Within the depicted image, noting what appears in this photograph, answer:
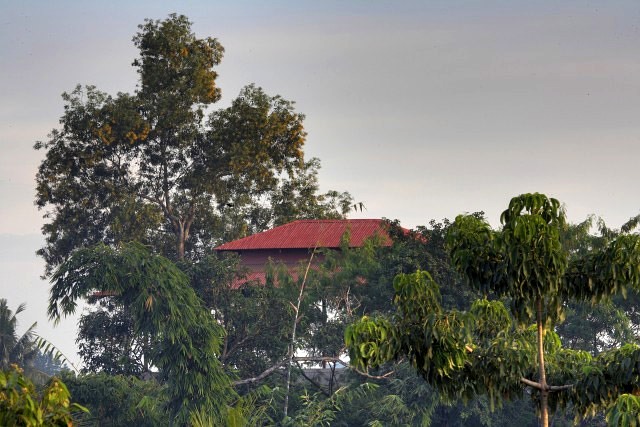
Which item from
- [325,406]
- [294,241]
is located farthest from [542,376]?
[294,241]

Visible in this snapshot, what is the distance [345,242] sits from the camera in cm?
4806

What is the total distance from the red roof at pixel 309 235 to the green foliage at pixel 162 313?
490 inches

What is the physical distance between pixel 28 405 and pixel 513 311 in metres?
5.49

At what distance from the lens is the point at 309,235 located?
52062mm

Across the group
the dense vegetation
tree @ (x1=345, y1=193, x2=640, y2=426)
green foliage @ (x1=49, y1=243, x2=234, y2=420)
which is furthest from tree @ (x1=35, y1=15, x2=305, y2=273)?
tree @ (x1=345, y1=193, x2=640, y2=426)

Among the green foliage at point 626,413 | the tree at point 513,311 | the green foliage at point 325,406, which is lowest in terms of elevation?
the green foliage at point 325,406

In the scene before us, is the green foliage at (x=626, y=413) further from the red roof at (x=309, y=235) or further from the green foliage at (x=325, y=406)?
the red roof at (x=309, y=235)

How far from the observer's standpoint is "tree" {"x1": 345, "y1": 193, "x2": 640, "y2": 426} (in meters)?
12.6

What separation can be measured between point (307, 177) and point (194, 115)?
6.25 metres

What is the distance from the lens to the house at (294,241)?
51.2 metres

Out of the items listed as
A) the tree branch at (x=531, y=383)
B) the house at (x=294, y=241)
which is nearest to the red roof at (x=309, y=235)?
the house at (x=294, y=241)

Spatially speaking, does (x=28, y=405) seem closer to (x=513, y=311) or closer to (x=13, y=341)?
(x=513, y=311)

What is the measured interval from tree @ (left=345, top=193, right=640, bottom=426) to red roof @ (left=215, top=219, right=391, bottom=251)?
121 ft

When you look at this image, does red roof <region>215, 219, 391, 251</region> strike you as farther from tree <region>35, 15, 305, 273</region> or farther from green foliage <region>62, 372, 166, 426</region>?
green foliage <region>62, 372, 166, 426</region>
